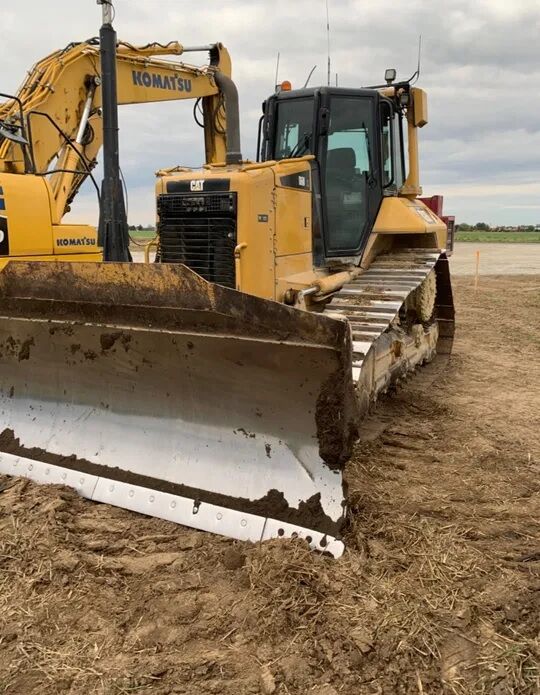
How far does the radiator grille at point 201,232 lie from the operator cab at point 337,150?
0.91 metres

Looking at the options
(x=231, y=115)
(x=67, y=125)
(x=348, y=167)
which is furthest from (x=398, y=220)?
(x=67, y=125)

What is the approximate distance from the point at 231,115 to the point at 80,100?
Answer: 1798 mm

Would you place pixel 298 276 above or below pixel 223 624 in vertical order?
above

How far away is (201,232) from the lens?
498 cm

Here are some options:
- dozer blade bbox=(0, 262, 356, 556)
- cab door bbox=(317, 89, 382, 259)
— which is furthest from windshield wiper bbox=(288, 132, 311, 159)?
dozer blade bbox=(0, 262, 356, 556)

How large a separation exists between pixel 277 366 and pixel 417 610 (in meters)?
1.30

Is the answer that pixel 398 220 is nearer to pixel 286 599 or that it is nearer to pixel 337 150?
pixel 337 150

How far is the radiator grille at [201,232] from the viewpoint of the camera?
15.9ft

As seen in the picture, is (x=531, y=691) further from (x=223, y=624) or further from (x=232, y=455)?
(x=232, y=455)

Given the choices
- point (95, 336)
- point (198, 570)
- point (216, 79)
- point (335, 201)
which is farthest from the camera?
point (216, 79)

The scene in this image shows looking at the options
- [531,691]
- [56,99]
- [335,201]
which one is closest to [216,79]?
[56,99]

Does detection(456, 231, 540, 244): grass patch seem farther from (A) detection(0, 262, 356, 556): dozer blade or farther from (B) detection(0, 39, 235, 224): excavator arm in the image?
(A) detection(0, 262, 356, 556): dozer blade

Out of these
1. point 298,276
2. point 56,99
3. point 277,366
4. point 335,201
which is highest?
point 56,99

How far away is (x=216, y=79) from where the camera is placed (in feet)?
25.8
